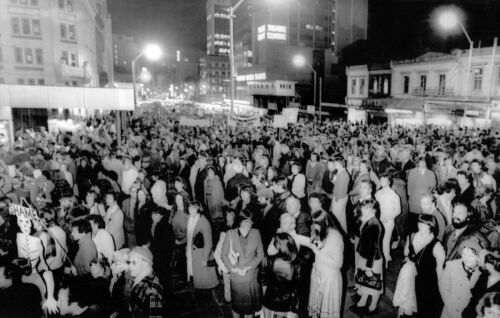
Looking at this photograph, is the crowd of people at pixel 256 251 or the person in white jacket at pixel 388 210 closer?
the crowd of people at pixel 256 251

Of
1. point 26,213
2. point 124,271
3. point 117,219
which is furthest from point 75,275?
point 117,219

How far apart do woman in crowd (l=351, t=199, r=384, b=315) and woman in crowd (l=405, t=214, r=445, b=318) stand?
517 mm

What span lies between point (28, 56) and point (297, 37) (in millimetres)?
74708

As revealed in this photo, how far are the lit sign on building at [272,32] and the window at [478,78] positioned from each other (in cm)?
6820

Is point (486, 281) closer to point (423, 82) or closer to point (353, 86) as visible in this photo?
point (423, 82)

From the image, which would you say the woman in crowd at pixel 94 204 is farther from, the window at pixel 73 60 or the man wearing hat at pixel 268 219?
the window at pixel 73 60

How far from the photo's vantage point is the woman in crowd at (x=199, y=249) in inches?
233

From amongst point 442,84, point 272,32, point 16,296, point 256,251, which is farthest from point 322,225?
point 272,32

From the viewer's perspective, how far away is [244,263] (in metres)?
5.05

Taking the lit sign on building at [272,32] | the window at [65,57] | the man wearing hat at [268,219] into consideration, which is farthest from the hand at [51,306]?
the lit sign on building at [272,32]

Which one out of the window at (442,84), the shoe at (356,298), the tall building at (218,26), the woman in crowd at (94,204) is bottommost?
the shoe at (356,298)

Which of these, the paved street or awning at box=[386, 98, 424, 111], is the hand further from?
awning at box=[386, 98, 424, 111]

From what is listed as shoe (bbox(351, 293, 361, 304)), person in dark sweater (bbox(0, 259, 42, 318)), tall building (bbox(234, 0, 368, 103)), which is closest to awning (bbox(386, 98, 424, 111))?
shoe (bbox(351, 293, 361, 304))

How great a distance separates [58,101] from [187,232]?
39.2ft
